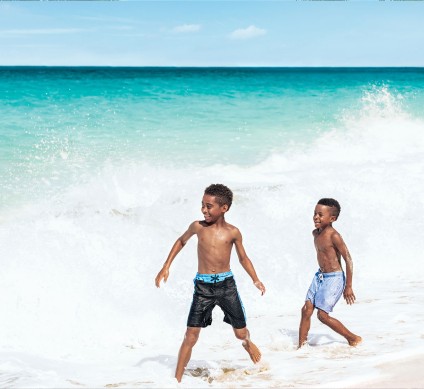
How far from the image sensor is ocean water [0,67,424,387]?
495 cm

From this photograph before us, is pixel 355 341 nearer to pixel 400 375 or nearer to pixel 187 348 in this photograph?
pixel 400 375

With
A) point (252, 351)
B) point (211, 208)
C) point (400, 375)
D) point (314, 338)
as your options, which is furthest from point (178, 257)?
point (400, 375)

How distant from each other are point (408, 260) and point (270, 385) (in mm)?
4674

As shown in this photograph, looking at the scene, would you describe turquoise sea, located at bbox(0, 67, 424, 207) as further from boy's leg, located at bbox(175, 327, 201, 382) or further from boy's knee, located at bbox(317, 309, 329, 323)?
boy's leg, located at bbox(175, 327, 201, 382)

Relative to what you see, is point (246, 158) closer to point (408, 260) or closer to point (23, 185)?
point (23, 185)

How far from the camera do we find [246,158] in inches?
690

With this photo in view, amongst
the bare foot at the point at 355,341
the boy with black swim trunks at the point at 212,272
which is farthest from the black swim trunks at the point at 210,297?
the bare foot at the point at 355,341

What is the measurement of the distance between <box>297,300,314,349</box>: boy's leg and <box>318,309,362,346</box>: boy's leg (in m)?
0.08

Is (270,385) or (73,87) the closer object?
(270,385)

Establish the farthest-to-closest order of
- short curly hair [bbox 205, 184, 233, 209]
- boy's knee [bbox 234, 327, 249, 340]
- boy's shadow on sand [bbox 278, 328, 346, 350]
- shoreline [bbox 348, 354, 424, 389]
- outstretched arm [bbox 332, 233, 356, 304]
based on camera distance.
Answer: boy's shadow on sand [bbox 278, 328, 346, 350], outstretched arm [bbox 332, 233, 356, 304], boy's knee [bbox 234, 327, 249, 340], short curly hair [bbox 205, 184, 233, 209], shoreline [bbox 348, 354, 424, 389]

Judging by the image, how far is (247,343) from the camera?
4.62m

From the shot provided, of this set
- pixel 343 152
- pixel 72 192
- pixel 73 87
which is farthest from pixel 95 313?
pixel 73 87

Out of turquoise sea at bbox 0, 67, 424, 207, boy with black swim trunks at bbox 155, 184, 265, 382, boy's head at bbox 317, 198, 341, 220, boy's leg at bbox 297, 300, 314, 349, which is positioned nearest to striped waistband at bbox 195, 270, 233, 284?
boy with black swim trunks at bbox 155, 184, 265, 382

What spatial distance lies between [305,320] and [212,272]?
1.15 meters
